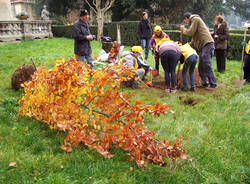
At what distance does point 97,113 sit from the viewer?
381 centimetres

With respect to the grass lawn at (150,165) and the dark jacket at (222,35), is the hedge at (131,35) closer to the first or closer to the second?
the dark jacket at (222,35)

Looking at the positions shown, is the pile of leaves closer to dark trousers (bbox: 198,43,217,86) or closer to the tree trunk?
dark trousers (bbox: 198,43,217,86)

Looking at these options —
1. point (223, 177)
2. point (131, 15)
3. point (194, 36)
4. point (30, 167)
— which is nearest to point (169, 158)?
point (223, 177)

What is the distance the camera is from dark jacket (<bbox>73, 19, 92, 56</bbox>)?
6.73m

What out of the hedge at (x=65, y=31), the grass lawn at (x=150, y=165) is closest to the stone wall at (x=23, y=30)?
the hedge at (x=65, y=31)

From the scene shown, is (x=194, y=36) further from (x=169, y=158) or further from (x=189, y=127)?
(x=169, y=158)

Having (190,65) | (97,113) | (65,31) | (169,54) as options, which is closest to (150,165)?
(97,113)

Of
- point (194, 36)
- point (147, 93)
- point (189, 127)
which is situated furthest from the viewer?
point (194, 36)

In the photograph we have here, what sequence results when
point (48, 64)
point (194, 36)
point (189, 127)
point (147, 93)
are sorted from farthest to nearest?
point (48, 64) < point (194, 36) < point (147, 93) < point (189, 127)

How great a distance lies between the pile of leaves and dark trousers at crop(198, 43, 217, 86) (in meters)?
4.05

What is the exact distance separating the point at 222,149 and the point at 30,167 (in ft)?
9.10

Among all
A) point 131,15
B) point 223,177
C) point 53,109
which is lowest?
point 223,177

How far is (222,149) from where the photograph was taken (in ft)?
11.6

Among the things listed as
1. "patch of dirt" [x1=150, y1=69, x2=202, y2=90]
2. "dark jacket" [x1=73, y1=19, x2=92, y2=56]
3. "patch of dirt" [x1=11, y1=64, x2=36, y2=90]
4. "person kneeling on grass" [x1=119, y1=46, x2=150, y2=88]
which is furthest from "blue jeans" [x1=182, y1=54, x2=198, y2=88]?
"patch of dirt" [x1=11, y1=64, x2=36, y2=90]
